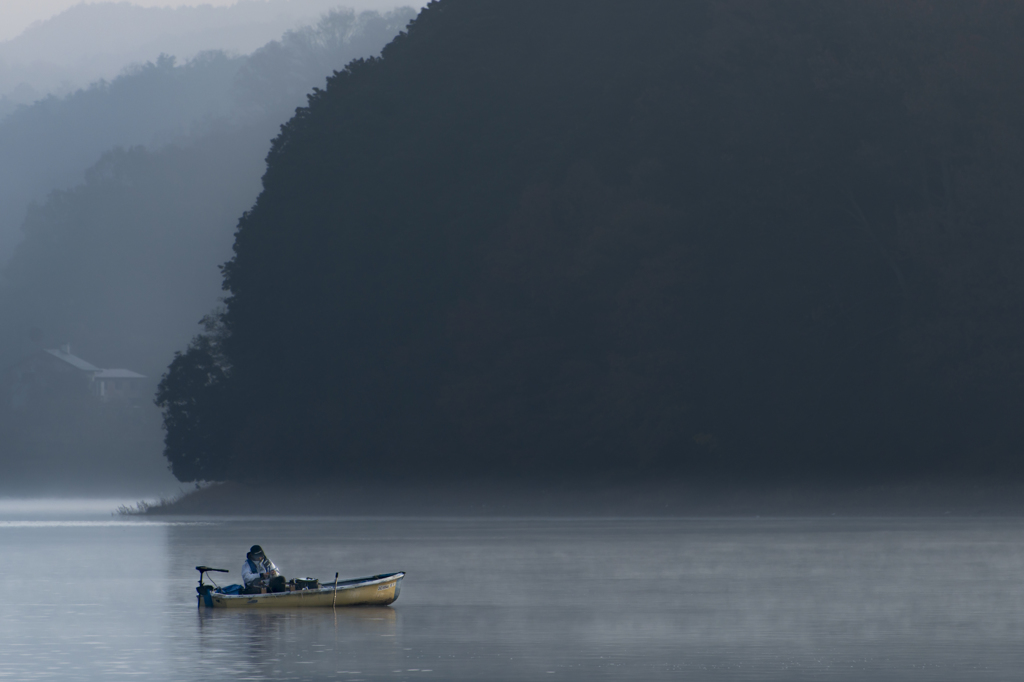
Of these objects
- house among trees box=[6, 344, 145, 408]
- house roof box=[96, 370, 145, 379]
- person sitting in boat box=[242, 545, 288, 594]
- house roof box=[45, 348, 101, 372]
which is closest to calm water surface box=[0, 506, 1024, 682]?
person sitting in boat box=[242, 545, 288, 594]

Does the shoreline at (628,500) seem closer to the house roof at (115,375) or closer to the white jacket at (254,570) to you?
the white jacket at (254,570)

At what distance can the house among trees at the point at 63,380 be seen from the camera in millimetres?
168375

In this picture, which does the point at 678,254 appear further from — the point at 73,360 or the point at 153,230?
the point at 73,360

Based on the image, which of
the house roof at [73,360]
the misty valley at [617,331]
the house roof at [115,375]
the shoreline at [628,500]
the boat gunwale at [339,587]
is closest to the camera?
the boat gunwale at [339,587]

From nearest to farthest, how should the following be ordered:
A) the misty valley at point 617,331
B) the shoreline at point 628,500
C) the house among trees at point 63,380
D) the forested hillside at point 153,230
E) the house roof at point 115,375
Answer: the misty valley at point 617,331 → the shoreline at point 628,500 → the house among trees at point 63,380 → the forested hillside at point 153,230 → the house roof at point 115,375

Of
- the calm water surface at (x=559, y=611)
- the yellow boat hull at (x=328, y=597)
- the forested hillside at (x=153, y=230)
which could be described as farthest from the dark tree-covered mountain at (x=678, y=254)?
the forested hillside at (x=153, y=230)

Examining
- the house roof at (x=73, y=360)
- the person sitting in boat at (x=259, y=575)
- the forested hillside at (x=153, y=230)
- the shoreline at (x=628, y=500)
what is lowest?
the person sitting in boat at (x=259, y=575)

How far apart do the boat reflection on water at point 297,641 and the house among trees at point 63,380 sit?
439 ft

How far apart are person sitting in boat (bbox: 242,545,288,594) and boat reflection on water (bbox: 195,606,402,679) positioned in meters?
0.43

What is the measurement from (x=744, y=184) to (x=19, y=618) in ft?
146

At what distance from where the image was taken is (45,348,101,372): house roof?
173 metres

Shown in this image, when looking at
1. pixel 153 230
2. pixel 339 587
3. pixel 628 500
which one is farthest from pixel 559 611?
pixel 153 230

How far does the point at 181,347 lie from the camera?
174 m

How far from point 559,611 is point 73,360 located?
5819 inches
